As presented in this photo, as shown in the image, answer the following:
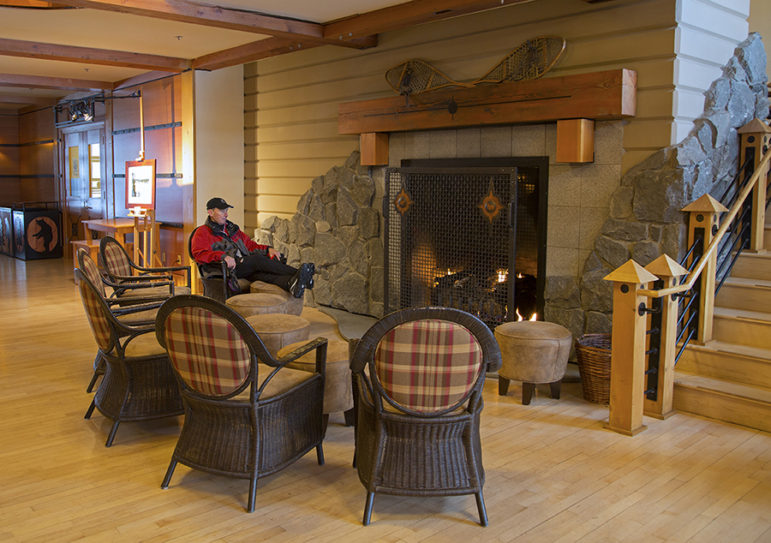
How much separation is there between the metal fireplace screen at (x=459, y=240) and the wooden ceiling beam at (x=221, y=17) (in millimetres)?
1343

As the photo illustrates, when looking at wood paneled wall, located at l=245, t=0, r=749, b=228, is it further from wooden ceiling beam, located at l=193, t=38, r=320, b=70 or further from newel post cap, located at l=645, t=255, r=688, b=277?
newel post cap, located at l=645, t=255, r=688, b=277

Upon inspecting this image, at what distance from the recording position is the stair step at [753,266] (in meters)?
4.93

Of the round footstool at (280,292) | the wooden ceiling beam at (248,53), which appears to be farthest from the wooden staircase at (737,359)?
the wooden ceiling beam at (248,53)

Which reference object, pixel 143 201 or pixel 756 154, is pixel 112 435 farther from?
pixel 143 201

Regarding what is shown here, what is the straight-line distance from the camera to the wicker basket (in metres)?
4.43

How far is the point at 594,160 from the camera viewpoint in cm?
493

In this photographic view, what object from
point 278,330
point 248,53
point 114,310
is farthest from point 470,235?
point 248,53

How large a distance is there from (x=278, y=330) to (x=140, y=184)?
589 centimetres

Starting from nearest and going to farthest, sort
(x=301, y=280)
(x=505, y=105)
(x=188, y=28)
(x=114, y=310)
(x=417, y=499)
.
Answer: (x=417, y=499), (x=114, y=310), (x=505, y=105), (x=301, y=280), (x=188, y=28)

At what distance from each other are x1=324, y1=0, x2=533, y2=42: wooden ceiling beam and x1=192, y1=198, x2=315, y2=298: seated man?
1733 mm

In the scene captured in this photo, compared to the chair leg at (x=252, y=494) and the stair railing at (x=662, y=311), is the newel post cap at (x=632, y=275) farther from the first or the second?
the chair leg at (x=252, y=494)

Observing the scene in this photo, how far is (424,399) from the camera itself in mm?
2895

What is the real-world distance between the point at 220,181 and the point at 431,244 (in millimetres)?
3423

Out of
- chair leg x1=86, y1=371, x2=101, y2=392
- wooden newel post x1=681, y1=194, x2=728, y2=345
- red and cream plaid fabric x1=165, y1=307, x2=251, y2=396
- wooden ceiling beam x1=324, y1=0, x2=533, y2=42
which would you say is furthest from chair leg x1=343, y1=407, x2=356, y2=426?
wooden ceiling beam x1=324, y1=0, x2=533, y2=42
